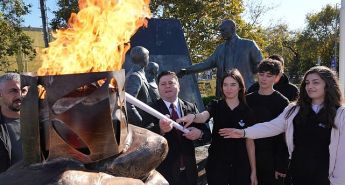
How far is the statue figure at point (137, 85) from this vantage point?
372cm

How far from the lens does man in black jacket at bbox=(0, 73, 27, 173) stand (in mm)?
2988

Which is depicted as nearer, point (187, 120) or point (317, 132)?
point (317, 132)

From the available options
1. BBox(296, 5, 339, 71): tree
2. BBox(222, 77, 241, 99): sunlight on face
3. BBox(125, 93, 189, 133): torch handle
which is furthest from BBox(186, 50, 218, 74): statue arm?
BBox(296, 5, 339, 71): tree

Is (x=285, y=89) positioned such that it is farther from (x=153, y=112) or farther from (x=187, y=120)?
(x=153, y=112)

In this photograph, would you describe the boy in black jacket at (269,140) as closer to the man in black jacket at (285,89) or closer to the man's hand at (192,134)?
the man in black jacket at (285,89)

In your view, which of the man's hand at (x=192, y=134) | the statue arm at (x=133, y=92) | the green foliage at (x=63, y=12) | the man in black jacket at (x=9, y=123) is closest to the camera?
the man in black jacket at (x=9, y=123)

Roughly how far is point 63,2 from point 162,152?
1669 cm

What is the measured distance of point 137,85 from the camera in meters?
4.00

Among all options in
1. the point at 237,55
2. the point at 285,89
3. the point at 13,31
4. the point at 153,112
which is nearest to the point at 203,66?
the point at 237,55

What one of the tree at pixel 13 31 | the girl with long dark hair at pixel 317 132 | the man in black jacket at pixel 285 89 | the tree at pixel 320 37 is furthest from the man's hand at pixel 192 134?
the tree at pixel 320 37

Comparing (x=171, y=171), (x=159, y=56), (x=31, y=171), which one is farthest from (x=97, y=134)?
(x=159, y=56)

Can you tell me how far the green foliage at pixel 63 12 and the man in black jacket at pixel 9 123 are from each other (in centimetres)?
1473

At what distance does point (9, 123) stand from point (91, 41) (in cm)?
105

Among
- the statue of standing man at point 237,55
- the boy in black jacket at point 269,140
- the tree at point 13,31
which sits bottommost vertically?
the boy in black jacket at point 269,140
